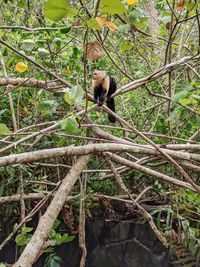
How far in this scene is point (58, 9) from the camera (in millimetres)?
773

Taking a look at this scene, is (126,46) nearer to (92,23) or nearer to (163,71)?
(163,71)

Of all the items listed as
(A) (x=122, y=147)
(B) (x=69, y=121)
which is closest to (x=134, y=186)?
(A) (x=122, y=147)

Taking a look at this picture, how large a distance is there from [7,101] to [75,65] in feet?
1.65

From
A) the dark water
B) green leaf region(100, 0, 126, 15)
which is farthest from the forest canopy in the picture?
the dark water

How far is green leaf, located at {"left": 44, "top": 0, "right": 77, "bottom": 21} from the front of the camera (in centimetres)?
76

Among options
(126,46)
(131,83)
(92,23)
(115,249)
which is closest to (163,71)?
(131,83)

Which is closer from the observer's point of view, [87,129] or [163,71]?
[163,71]

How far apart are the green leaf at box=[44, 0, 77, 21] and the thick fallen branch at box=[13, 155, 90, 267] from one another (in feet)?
2.47

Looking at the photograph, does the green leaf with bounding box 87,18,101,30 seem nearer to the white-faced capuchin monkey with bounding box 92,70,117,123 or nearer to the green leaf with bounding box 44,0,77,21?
the green leaf with bounding box 44,0,77,21

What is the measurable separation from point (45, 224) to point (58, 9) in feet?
2.72

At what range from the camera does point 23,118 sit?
2.70m

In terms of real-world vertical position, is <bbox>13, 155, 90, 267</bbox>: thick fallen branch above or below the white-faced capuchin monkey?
below

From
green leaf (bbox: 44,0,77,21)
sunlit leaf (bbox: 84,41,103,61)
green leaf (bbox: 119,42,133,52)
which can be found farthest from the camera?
green leaf (bbox: 119,42,133,52)

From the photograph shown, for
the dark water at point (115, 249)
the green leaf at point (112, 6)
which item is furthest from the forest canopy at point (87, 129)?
the dark water at point (115, 249)
